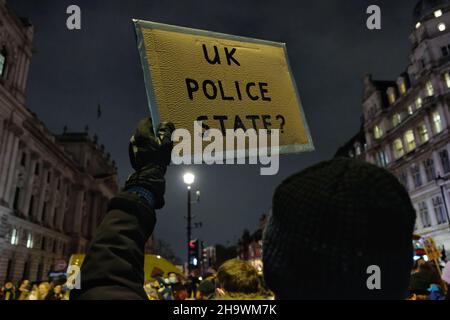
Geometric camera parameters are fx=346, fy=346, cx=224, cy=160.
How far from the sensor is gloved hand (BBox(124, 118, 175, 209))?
1.51m

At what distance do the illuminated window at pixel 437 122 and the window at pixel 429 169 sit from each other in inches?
123

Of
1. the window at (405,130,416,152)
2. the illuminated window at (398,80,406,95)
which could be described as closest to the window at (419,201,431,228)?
the window at (405,130,416,152)

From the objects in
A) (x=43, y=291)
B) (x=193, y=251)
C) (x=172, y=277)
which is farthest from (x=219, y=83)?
(x=193, y=251)

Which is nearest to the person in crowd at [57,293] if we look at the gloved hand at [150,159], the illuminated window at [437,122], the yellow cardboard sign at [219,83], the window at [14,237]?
the yellow cardboard sign at [219,83]

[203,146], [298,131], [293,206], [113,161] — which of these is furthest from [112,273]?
[113,161]

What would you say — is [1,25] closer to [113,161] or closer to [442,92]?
[442,92]

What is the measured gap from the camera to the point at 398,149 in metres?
41.7

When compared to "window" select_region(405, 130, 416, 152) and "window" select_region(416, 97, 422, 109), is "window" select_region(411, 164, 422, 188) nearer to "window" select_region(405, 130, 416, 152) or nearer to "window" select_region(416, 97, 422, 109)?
"window" select_region(405, 130, 416, 152)

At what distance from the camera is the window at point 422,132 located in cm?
3603

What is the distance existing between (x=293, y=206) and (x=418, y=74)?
4192 cm

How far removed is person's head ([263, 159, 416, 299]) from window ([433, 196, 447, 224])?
36878mm

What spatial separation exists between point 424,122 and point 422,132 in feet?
4.39

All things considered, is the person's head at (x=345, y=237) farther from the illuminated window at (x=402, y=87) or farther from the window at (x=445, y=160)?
the illuminated window at (x=402, y=87)

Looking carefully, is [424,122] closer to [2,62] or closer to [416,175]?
[416,175]
